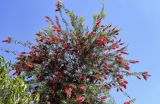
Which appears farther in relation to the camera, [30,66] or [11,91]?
[30,66]

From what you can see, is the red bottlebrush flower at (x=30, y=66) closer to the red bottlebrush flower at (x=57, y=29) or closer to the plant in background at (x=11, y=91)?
the red bottlebrush flower at (x=57, y=29)

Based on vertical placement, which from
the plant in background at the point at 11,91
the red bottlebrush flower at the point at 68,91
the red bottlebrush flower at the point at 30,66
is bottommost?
the plant in background at the point at 11,91

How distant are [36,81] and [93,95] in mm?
1905

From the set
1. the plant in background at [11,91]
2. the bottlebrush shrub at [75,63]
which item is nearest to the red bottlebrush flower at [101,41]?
the bottlebrush shrub at [75,63]

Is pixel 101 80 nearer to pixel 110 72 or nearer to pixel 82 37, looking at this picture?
pixel 110 72

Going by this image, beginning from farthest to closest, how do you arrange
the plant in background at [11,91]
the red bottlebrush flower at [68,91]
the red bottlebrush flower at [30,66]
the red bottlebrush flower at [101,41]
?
the red bottlebrush flower at [101,41] < the red bottlebrush flower at [30,66] < the red bottlebrush flower at [68,91] < the plant in background at [11,91]

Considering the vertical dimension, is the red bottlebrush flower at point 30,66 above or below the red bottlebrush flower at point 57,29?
below

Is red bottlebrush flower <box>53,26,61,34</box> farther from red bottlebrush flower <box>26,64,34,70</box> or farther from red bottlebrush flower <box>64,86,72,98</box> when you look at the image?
red bottlebrush flower <box>64,86,72,98</box>

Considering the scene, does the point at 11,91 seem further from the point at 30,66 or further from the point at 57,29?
the point at 57,29

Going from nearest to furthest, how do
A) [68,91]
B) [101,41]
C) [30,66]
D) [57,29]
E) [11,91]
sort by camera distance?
[11,91] → [68,91] → [30,66] → [101,41] → [57,29]

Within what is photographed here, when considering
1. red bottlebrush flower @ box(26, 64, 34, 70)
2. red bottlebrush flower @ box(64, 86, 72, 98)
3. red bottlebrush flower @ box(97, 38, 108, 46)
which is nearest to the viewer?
red bottlebrush flower @ box(64, 86, 72, 98)

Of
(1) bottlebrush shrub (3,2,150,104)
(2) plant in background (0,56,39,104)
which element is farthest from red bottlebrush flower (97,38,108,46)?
(2) plant in background (0,56,39,104)

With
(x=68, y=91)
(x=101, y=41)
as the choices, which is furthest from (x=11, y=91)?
(x=101, y=41)

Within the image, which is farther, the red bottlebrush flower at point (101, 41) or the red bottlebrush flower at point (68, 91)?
the red bottlebrush flower at point (101, 41)
